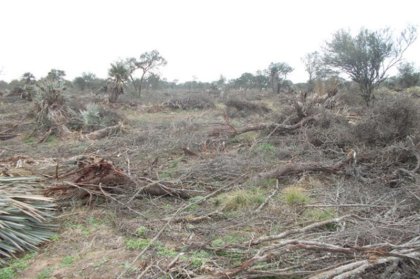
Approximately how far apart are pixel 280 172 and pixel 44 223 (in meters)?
3.62

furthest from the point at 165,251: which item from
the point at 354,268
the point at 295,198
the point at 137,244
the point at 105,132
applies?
the point at 105,132

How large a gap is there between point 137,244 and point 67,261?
69 cm

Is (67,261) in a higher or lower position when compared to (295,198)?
lower

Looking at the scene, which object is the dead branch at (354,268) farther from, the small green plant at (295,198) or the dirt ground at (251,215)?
the small green plant at (295,198)

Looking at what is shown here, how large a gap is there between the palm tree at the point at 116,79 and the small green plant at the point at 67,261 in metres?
18.3

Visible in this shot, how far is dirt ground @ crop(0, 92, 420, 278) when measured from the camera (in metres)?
3.23

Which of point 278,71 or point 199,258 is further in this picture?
point 278,71

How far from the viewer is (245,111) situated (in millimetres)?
17219

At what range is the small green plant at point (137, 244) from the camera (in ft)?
12.9

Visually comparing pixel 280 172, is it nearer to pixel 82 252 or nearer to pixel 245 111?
pixel 82 252

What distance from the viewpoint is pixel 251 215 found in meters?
4.76

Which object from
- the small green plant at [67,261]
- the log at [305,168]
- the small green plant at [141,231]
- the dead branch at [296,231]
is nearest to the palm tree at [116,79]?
the log at [305,168]

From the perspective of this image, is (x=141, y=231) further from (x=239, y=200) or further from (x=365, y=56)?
(x=365, y=56)

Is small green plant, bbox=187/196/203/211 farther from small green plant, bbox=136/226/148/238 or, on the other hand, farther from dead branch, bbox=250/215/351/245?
dead branch, bbox=250/215/351/245
